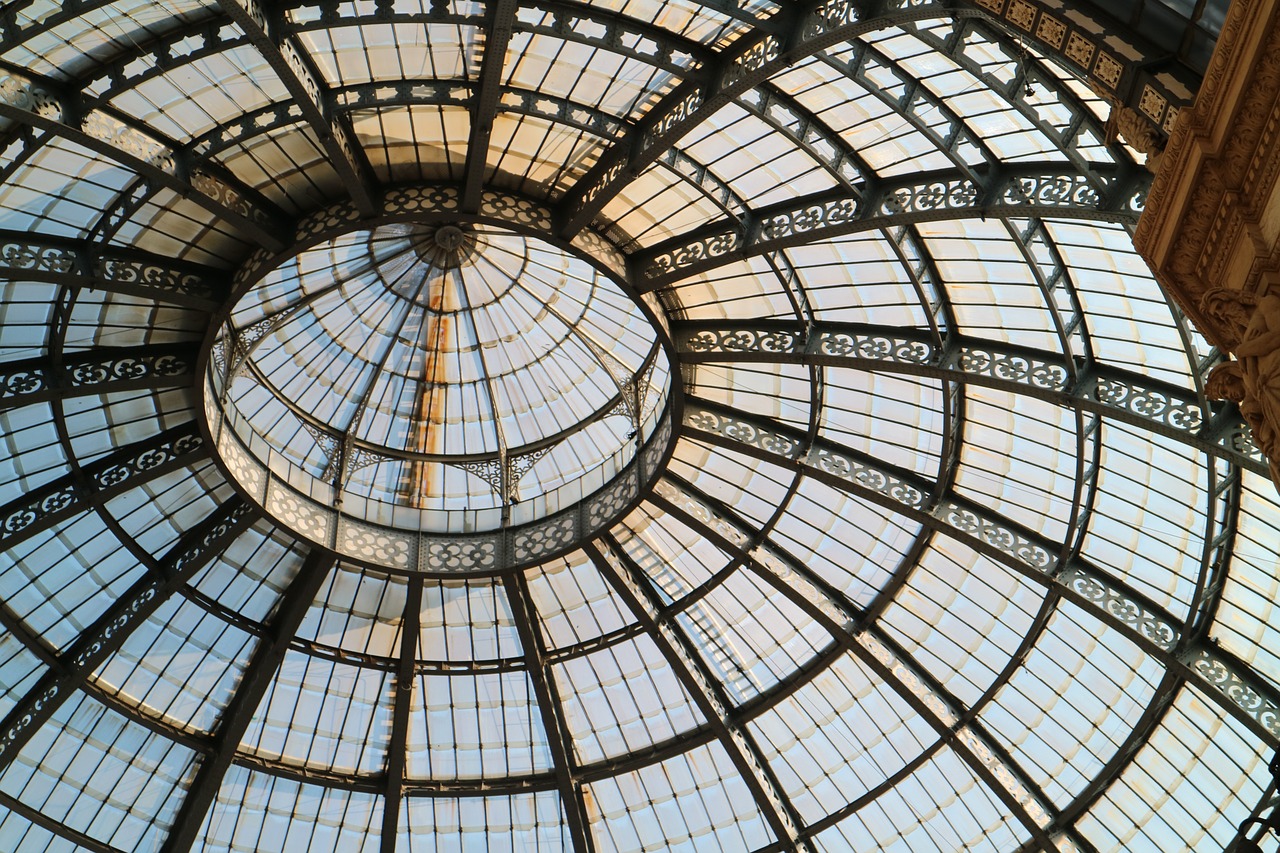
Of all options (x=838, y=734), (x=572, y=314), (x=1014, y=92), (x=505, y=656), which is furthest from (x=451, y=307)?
(x=1014, y=92)

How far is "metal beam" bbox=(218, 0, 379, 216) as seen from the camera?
672 inches

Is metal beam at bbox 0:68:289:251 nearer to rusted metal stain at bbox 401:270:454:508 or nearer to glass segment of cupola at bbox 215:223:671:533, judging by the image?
glass segment of cupola at bbox 215:223:671:533


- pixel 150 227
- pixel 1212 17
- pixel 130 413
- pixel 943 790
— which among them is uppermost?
pixel 150 227

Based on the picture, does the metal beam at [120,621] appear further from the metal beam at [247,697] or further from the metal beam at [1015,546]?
the metal beam at [1015,546]

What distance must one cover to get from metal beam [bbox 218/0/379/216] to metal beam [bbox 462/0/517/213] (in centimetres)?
170

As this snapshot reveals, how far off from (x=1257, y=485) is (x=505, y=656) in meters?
16.2

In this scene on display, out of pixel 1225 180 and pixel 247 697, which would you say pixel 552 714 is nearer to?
pixel 247 697

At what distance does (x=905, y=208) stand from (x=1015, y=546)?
7.34 meters

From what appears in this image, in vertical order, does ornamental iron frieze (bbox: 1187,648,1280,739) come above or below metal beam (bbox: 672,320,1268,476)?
below

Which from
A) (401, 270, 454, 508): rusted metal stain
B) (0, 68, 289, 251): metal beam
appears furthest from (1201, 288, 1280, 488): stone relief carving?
(401, 270, 454, 508): rusted metal stain

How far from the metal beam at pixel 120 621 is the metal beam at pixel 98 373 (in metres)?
3.33

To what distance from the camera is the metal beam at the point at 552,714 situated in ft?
93.4

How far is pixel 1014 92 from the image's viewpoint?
16.4 metres

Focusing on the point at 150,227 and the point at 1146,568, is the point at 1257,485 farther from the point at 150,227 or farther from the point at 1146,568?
the point at 150,227
